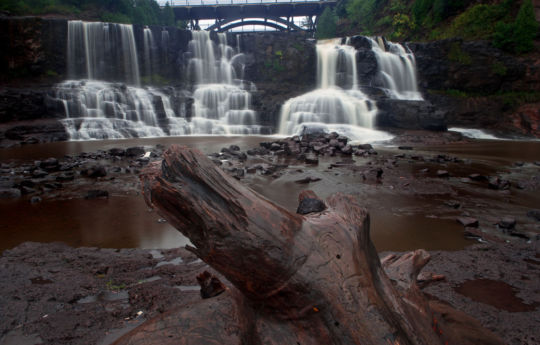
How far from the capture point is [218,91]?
889 inches

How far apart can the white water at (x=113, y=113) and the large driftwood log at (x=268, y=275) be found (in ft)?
57.0

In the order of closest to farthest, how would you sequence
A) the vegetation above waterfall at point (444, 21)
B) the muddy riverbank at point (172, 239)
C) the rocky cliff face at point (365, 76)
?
1. the muddy riverbank at point (172, 239)
2. the rocky cliff face at point (365, 76)
3. the vegetation above waterfall at point (444, 21)

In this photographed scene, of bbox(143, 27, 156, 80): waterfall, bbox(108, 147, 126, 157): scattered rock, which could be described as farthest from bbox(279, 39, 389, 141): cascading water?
bbox(143, 27, 156, 80): waterfall

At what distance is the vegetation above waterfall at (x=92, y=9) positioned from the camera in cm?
2776

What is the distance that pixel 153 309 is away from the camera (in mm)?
2379

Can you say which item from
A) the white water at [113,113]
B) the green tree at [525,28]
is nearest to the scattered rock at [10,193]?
the white water at [113,113]

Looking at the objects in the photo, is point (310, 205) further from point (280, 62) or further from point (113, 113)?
point (280, 62)

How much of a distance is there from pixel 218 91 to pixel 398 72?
1251 cm

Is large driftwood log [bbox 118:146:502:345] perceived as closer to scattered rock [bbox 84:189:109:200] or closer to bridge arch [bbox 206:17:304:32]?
scattered rock [bbox 84:189:109:200]

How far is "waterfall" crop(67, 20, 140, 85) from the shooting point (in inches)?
916

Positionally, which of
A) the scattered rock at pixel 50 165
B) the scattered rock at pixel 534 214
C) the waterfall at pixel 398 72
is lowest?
the scattered rock at pixel 534 214

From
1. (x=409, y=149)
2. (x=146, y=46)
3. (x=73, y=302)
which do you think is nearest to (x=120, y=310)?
(x=73, y=302)

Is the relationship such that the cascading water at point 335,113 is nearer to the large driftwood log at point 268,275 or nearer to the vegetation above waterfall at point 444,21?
the vegetation above waterfall at point 444,21

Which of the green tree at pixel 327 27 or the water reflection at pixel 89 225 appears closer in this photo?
the water reflection at pixel 89 225
